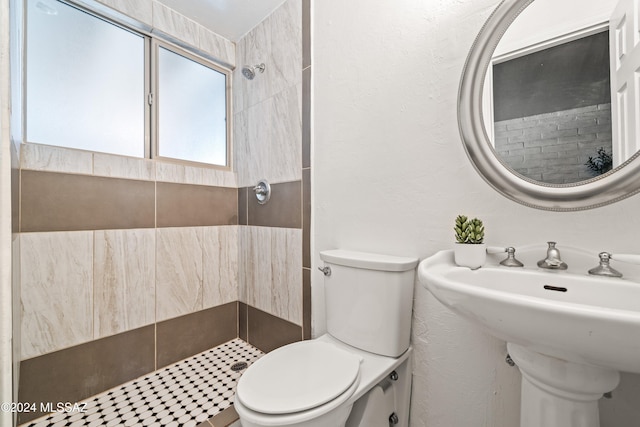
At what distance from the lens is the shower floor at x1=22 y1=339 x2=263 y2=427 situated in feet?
3.73

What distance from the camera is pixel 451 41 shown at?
0.94 metres

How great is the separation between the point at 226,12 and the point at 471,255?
6.03 ft

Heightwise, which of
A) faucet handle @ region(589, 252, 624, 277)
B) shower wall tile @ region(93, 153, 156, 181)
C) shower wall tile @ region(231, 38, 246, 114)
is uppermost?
shower wall tile @ region(231, 38, 246, 114)

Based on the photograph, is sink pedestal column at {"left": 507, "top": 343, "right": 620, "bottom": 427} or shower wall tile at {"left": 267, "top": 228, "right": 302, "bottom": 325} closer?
sink pedestal column at {"left": 507, "top": 343, "right": 620, "bottom": 427}

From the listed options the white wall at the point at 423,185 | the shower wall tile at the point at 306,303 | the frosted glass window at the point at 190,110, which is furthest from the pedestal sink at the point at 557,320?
the frosted glass window at the point at 190,110

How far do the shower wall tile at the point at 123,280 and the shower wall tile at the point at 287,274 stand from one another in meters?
0.66

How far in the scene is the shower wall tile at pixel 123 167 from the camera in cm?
133

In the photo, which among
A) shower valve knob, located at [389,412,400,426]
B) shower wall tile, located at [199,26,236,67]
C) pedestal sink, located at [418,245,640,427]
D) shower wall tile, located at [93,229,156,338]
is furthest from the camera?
shower wall tile, located at [199,26,236,67]

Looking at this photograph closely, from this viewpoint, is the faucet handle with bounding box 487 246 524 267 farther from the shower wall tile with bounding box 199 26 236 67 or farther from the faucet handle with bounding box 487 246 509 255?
the shower wall tile with bounding box 199 26 236 67

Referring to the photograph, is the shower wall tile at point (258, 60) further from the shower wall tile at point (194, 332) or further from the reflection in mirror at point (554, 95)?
the shower wall tile at point (194, 332)

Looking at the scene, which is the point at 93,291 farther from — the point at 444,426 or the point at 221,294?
the point at 444,426

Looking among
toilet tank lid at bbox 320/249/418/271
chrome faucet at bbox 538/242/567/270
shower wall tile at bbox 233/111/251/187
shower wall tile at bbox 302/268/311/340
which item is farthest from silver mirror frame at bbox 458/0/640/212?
shower wall tile at bbox 233/111/251/187

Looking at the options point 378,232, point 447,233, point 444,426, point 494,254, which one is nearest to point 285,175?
point 378,232

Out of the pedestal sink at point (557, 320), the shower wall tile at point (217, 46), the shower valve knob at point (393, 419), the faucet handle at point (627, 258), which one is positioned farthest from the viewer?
the shower wall tile at point (217, 46)
